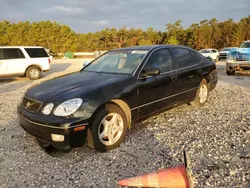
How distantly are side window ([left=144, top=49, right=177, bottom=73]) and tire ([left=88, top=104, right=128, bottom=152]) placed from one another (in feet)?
3.72

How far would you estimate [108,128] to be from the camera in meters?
3.72

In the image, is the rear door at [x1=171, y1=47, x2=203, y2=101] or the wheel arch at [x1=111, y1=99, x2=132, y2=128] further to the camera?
the rear door at [x1=171, y1=47, x2=203, y2=101]

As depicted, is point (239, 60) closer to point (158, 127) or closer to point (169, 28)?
point (158, 127)

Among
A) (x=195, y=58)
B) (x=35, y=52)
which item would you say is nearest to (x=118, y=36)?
(x=35, y=52)

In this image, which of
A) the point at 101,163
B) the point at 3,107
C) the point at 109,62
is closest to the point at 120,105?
the point at 101,163

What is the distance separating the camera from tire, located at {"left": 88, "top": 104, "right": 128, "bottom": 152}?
3506 millimetres

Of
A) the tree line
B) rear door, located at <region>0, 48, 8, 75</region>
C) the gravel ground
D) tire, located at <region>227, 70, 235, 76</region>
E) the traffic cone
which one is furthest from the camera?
the tree line

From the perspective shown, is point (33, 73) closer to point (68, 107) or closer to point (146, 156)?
point (68, 107)

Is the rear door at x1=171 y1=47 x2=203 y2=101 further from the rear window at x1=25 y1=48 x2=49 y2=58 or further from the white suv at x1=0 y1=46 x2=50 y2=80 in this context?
the rear window at x1=25 y1=48 x2=49 y2=58

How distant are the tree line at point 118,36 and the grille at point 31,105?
47.0m

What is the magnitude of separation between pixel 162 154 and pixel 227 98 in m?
4.48

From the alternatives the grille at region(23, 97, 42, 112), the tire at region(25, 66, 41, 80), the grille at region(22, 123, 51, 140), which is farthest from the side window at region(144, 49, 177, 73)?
the tire at region(25, 66, 41, 80)

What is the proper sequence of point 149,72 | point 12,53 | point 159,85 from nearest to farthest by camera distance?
1. point 149,72
2. point 159,85
3. point 12,53

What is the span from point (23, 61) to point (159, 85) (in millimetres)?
10101
